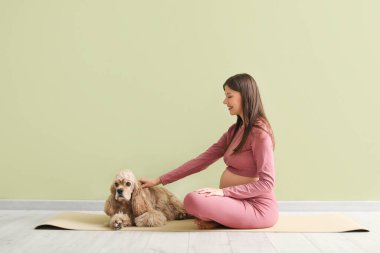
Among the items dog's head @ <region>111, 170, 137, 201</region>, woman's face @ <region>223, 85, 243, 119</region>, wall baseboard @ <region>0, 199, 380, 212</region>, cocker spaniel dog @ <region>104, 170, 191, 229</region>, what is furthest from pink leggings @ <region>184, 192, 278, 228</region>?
wall baseboard @ <region>0, 199, 380, 212</region>

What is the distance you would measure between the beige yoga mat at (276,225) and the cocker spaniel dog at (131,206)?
5 centimetres

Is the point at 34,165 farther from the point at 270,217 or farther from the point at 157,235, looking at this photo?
the point at 270,217

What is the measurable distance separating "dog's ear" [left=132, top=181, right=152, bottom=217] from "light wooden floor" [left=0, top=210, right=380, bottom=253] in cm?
17

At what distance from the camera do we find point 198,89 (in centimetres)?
361

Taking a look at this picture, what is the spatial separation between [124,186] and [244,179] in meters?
0.69

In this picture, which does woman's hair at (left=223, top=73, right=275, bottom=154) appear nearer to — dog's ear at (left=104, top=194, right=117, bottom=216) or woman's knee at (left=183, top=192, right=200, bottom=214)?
woman's knee at (left=183, top=192, right=200, bottom=214)

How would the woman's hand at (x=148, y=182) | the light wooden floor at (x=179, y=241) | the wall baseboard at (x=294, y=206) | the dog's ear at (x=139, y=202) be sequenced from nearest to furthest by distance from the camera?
the light wooden floor at (x=179, y=241) → the dog's ear at (x=139, y=202) → the woman's hand at (x=148, y=182) → the wall baseboard at (x=294, y=206)

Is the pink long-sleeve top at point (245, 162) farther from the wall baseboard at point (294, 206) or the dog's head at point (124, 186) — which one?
the wall baseboard at point (294, 206)

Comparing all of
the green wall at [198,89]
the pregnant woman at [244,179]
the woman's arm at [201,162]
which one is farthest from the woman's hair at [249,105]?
the green wall at [198,89]

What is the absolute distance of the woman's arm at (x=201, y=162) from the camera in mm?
3252

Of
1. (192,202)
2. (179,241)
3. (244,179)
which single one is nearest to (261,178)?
(244,179)

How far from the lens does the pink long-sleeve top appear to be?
2922mm

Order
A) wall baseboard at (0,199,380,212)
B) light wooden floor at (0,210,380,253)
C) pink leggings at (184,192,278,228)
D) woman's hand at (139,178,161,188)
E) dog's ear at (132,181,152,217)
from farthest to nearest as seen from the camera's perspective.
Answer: wall baseboard at (0,199,380,212), woman's hand at (139,178,161,188), dog's ear at (132,181,152,217), pink leggings at (184,192,278,228), light wooden floor at (0,210,380,253)

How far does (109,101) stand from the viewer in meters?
3.64
